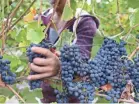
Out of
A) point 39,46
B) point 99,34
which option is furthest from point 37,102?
point 99,34

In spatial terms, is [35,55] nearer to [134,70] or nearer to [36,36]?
[36,36]

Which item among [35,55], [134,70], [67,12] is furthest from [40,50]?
[134,70]

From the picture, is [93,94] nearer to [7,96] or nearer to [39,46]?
[39,46]

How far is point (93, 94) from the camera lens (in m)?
1.11

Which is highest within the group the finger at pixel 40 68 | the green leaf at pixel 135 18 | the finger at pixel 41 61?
the green leaf at pixel 135 18

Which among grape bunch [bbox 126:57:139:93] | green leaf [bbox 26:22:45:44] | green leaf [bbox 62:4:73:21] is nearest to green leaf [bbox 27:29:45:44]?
green leaf [bbox 26:22:45:44]

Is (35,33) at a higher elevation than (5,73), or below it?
higher

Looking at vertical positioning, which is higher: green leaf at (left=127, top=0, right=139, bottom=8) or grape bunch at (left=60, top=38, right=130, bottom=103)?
green leaf at (left=127, top=0, right=139, bottom=8)

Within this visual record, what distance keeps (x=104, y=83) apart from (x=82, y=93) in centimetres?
7

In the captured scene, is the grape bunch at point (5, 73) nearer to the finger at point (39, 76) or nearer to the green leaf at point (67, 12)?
the finger at point (39, 76)

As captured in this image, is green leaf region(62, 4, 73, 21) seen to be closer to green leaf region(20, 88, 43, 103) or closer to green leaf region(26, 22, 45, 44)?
green leaf region(26, 22, 45, 44)

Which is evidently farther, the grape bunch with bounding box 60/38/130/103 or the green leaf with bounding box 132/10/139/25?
the green leaf with bounding box 132/10/139/25

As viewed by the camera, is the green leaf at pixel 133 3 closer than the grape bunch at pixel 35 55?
No

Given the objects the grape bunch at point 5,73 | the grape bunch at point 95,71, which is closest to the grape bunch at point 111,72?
the grape bunch at point 95,71
